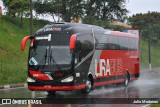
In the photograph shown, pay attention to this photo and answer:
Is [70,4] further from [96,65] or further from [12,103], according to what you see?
[12,103]

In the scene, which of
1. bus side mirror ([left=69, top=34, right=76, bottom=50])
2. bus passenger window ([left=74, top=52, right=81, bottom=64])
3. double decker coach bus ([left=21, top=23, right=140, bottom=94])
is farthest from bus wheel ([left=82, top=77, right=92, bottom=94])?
bus side mirror ([left=69, top=34, right=76, bottom=50])

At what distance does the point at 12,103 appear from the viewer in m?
16.6

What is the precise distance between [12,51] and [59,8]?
20241 millimetres

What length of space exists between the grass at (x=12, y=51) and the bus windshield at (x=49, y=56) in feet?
38.5

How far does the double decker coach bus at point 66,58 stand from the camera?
18.9 meters

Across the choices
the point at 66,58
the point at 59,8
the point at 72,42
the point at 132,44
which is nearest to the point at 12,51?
the point at 132,44

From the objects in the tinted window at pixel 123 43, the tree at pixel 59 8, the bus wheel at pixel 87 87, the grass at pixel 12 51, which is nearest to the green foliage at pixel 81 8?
the tree at pixel 59 8

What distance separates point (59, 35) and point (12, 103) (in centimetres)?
456

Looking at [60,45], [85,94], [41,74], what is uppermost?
[60,45]

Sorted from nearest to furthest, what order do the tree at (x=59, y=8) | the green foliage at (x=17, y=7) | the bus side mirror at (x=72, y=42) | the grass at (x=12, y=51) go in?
the bus side mirror at (x=72, y=42)
the grass at (x=12, y=51)
the green foliage at (x=17, y=7)
the tree at (x=59, y=8)

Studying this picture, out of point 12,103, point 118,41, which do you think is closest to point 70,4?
point 118,41

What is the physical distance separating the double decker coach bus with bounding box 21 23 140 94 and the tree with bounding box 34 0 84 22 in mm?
38034

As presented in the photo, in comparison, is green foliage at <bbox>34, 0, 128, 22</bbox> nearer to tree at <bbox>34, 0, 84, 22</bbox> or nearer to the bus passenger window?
tree at <bbox>34, 0, 84, 22</bbox>

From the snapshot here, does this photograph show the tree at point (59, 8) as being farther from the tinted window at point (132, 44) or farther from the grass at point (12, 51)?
the tinted window at point (132, 44)
